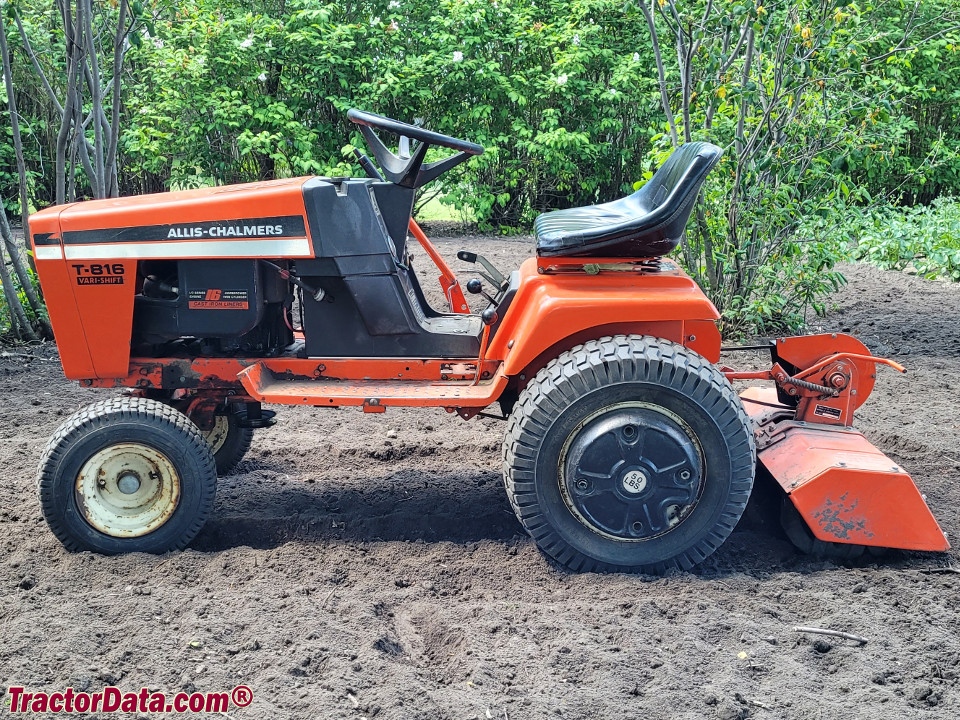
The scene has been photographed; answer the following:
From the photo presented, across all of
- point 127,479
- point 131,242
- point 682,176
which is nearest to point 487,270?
point 682,176

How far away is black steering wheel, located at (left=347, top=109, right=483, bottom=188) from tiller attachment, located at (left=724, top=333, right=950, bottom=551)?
4.65 feet

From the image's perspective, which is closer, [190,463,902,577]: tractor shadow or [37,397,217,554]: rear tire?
[37,397,217,554]: rear tire

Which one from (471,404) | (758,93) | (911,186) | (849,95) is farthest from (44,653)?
(911,186)

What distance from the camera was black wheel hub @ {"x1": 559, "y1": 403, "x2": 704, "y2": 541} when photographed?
10.3 feet

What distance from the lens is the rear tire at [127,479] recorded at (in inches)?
130

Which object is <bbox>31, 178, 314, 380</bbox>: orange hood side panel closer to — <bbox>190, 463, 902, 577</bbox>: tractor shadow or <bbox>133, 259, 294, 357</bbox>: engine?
<bbox>133, 259, 294, 357</bbox>: engine

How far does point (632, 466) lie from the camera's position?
316cm

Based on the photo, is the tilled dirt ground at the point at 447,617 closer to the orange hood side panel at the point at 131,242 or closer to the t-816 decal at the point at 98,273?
the orange hood side panel at the point at 131,242

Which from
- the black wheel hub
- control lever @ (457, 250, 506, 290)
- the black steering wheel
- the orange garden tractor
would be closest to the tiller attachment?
the orange garden tractor

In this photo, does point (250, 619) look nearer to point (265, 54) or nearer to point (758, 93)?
point (758, 93)

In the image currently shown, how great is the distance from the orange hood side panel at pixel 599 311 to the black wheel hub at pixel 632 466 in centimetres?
32

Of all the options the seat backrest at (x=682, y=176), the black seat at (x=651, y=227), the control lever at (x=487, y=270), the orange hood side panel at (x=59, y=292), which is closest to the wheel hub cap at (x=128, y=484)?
the orange hood side panel at (x=59, y=292)

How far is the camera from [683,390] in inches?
123

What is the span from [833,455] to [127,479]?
8.49ft
